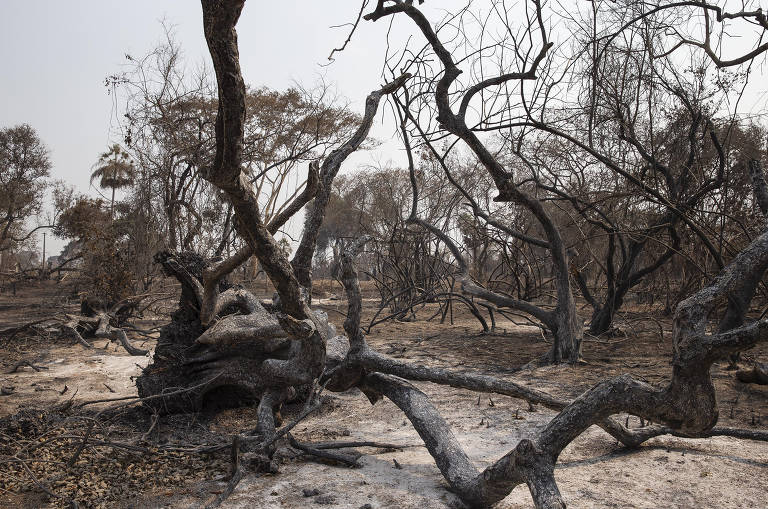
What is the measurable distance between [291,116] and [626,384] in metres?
16.5

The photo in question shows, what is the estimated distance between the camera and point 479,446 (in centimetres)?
353

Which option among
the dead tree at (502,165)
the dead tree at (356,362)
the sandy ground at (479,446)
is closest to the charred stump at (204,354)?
the dead tree at (356,362)

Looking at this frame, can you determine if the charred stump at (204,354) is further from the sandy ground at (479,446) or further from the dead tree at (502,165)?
the dead tree at (502,165)

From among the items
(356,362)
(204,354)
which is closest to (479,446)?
(356,362)

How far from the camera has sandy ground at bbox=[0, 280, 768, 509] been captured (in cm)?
271

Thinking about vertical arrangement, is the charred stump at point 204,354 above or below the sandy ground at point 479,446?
above

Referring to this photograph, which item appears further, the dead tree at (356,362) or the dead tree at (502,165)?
the dead tree at (502,165)

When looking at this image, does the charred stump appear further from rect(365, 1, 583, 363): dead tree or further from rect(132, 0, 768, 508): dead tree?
rect(365, 1, 583, 363): dead tree

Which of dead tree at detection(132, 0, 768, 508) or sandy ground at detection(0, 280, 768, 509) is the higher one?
dead tree at detection(132, 0, 768, 508)

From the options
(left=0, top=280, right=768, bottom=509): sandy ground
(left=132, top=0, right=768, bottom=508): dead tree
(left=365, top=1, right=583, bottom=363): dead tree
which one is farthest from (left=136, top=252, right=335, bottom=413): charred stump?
(left=365, top=1, right=583, bottom=363): dead tree

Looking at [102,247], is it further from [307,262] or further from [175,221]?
[307,262]

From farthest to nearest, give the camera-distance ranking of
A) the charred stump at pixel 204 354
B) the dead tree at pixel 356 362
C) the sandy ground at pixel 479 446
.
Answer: the charred stump at pixel 204 354
the sandy ground at pixel 479 446
the dead tree at pixel 356 362

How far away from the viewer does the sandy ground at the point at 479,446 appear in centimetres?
271

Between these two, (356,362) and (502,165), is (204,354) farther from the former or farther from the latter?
(502,165)
